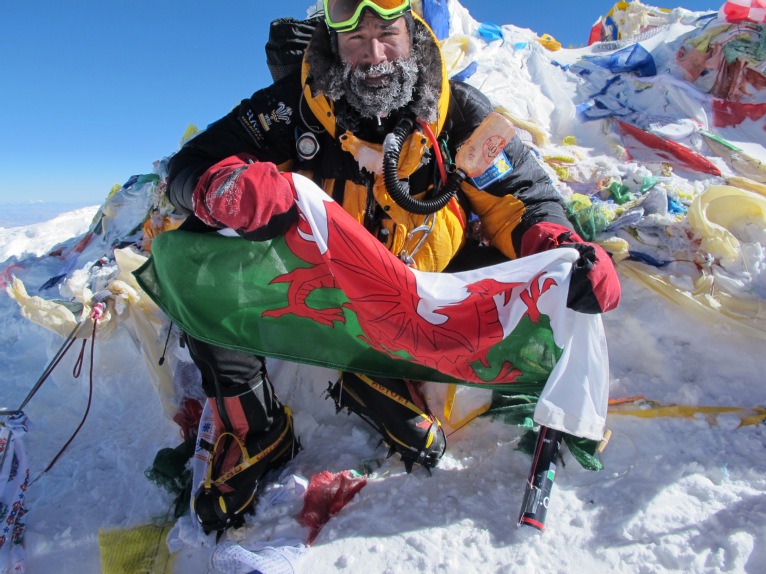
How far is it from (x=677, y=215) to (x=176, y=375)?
338 centimetres

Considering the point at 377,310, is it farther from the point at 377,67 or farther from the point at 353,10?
the point at 353,10

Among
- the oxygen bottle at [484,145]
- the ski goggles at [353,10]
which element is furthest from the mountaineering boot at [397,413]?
the ski goggles at [353,10]

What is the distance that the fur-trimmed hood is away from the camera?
2.20 m

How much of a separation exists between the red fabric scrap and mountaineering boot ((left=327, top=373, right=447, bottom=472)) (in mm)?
260

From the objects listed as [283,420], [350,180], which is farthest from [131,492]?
[350,180]

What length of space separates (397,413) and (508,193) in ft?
4.00

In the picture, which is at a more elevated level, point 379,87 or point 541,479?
point 379,87

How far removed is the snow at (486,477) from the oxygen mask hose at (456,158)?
1091mm

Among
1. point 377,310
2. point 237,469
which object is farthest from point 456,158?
point 237,469

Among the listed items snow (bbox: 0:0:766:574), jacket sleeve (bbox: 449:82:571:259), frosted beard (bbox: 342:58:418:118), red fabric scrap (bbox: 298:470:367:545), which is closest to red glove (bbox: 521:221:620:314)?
jacket sleeve (bbox: 449:82:571:259)

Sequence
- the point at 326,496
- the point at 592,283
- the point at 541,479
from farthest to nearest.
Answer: the point at 326,496, the point at 541,479, the point at 592,283

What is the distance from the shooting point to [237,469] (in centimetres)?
215

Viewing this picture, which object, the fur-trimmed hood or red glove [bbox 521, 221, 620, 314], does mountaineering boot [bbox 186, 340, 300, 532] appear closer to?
the fur-trimmed hood

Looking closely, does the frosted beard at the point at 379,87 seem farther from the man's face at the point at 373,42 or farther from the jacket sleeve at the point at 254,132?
the jacket sleeve at the point at 254,132
